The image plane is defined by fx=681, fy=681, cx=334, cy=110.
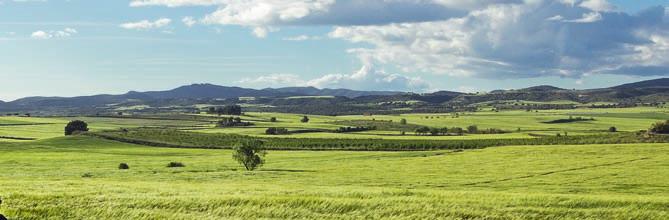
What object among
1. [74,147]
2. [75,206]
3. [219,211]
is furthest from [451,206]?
[74,147]

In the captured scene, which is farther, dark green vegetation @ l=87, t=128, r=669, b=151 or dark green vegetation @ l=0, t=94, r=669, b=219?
dark green vegetation @ l=87, t=128, r=669, b=151

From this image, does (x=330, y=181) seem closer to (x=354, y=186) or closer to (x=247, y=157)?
(x=354, y=186)

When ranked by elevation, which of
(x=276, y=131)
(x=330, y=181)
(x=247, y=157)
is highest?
(x=330, y=181)

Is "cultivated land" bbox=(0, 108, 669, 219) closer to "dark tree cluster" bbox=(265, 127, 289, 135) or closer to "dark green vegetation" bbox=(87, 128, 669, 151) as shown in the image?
"dark green vegetation" bbox=(87, 128, 669, 151)

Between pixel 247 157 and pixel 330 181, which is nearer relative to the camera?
pixel 330 181

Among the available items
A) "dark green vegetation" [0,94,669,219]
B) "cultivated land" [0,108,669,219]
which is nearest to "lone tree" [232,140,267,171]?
"dark green vegetation" [0,94,669,219]

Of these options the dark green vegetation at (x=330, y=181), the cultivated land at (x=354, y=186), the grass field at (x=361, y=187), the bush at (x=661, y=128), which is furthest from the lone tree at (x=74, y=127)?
the bush at (x=661, y=128)

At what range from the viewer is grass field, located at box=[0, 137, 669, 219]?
74.4 feet

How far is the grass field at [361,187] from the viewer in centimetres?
2267

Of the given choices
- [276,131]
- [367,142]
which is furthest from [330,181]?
[276,131]

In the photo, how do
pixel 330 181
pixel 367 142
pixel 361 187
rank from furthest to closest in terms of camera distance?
pixel 367 142
pixel 330 181
pixel 361 187

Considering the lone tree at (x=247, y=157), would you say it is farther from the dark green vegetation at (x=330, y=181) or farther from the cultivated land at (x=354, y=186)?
the cultivated land at (x=354, y=186)

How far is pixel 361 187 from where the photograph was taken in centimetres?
4031

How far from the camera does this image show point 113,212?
21.3 metres
